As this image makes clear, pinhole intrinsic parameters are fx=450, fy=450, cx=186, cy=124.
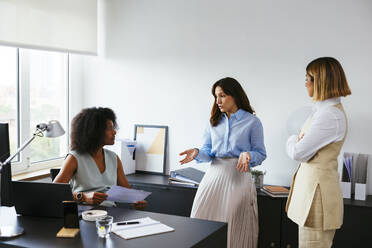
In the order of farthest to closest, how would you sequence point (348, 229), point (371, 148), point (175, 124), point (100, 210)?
point (175, 124), point (371, 148), point (348, 229), point (100, 210)

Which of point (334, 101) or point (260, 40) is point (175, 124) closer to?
point (260, 40)

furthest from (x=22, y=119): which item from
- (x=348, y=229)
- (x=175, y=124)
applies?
(x=348, y=229)

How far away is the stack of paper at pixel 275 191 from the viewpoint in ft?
11.6

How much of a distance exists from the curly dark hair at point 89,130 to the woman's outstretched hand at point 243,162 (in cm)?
96

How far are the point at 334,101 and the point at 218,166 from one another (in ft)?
3.44

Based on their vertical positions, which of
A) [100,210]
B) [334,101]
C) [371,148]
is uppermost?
[334,101]

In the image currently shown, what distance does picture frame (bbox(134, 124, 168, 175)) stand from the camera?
4406 millimetres

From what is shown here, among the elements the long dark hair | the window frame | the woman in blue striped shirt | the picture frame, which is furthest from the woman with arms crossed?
the window frame

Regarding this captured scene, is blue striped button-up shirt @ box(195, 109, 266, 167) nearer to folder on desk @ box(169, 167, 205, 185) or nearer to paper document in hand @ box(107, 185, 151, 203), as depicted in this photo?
folder on desk @ box(169, 167, 205, 185)

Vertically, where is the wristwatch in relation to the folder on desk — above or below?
above

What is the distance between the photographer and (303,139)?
2660 mm

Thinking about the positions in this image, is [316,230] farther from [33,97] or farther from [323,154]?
[33,97]

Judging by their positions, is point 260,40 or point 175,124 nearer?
point 260,40

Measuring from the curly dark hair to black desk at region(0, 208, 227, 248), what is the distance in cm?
65
